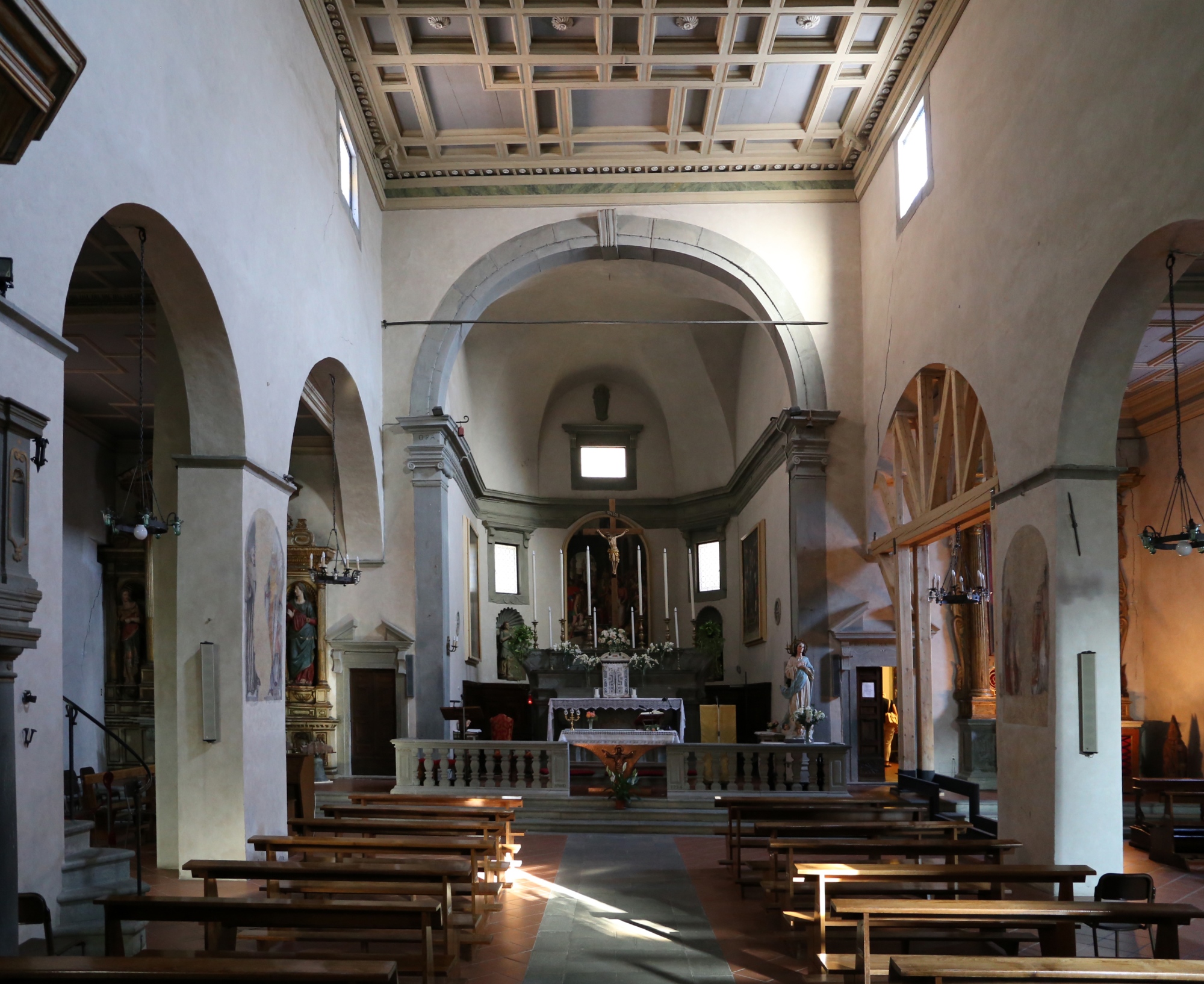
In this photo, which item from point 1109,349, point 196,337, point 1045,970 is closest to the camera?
point 1045,970

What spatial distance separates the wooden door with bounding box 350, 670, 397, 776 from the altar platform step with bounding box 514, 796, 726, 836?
4483mm

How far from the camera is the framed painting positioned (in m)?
20.5

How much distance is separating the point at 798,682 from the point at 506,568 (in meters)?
10.7

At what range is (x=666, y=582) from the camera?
25.1m

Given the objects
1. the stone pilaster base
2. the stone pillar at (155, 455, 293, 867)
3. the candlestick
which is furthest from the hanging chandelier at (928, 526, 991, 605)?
the candlestick

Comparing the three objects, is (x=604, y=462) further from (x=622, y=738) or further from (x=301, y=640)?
(x=622, y=738)

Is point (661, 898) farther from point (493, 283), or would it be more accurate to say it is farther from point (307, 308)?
point (493, 283)

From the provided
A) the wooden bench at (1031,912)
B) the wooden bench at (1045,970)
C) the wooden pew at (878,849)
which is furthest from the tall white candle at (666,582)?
the wooden bench at (1045,970)

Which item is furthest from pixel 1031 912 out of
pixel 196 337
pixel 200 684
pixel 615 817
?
pixel 615 817

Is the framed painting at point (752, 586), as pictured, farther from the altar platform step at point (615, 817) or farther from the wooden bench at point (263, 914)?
the wooden bench at point (263, 914)

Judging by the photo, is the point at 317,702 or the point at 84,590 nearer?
the point at 317,702

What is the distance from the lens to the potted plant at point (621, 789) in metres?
13.8

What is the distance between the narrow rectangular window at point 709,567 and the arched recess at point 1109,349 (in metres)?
15.3

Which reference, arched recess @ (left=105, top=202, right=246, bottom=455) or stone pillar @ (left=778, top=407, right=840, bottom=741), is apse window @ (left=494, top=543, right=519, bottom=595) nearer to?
stone pillar @ (left=778, top=407, right=840, bottom=741)
